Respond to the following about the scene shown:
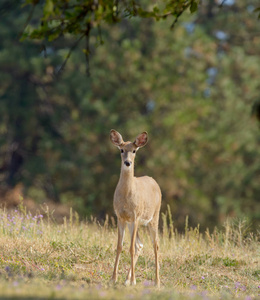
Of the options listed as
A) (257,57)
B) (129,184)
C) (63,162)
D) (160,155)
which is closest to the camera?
(129,184)

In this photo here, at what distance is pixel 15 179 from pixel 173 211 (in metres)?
7.69

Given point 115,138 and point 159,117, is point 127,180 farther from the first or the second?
point 159,117

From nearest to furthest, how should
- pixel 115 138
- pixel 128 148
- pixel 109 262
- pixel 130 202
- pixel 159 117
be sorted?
1. pixel 130 202
2. pixel 128 148
3. pixel 115 138
4. pixel 109 262
5. pixel 159 117

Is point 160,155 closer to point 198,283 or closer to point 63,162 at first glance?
point 63,162

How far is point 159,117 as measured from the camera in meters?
20.4

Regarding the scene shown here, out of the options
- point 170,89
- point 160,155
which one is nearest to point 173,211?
point 160,155

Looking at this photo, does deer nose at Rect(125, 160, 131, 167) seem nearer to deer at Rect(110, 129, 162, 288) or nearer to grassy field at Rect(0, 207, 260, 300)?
deer at Rect(110, 129, 162, 288)

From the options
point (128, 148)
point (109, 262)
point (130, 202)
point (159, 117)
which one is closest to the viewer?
point (130, 202)

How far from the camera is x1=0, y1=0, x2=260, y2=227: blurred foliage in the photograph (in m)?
20.4

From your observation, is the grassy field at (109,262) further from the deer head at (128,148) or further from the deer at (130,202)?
the deer head at (128,148)

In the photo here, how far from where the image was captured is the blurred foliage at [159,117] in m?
20.4

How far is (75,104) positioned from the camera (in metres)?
23.3

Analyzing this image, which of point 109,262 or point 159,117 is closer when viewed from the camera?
point 109,262

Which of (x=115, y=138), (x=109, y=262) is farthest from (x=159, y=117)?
(x=115, y=138)
